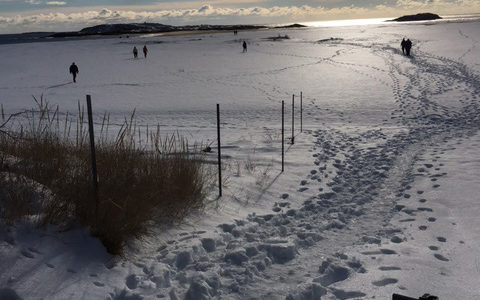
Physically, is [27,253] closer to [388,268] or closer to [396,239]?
[388,268]

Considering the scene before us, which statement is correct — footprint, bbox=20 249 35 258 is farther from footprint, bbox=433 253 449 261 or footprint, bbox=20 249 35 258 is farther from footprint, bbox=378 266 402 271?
footprint, bbox=433 253 449 261

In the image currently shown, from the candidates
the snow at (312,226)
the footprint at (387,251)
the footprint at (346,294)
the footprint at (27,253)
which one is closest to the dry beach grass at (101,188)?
the snow at (312,226)

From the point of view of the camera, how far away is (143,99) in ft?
65.1

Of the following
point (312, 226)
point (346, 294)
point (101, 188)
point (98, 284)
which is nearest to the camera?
point (98, 284)

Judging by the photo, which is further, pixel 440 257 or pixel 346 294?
pixel 440 257

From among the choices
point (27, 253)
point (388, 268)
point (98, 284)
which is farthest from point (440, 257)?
point (27, 253)

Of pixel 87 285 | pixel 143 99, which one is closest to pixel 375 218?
pixel 87 285

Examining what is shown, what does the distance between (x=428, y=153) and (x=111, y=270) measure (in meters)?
7.66

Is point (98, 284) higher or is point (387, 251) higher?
point (98, 284)

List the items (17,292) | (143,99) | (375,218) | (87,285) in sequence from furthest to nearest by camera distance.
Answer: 1. (143,99)
2. (375,218)
3. (87,285)
4. (17,292)

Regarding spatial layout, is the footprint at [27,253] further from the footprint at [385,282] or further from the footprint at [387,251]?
the footprint at [387,251]

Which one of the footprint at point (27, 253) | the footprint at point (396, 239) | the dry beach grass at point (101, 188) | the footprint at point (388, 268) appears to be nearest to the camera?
the footprint at point (27, 253)

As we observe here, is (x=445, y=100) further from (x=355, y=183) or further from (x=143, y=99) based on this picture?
(x=143, y=99)

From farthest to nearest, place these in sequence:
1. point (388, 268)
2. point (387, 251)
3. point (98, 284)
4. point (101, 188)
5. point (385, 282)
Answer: point (387, 251)
point (101, 188)
point (388, 268)
point (385, 282)
point (98, 284)
